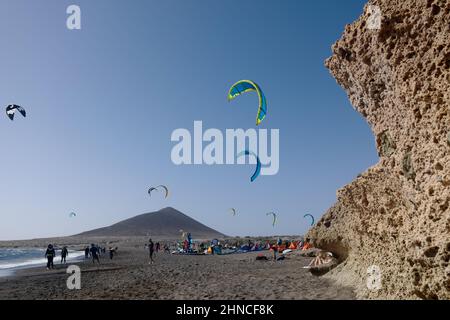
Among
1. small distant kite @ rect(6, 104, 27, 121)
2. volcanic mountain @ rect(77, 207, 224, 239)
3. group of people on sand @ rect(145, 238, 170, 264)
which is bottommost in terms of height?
volcanic mountain @ rect(77, 207, 224, 239)

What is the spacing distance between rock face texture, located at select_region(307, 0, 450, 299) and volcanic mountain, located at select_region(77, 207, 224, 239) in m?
96.3

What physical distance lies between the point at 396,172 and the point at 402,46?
191 centimetres

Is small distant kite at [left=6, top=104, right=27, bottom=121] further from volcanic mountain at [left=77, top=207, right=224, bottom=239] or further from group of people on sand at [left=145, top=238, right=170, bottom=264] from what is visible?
volcanic mountain at [left=77, top=207, right=224, bottom=239]

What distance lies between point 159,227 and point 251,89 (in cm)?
10297

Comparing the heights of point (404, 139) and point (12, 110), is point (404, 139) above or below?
below

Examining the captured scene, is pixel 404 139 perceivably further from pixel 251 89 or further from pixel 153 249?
pixel 153 249

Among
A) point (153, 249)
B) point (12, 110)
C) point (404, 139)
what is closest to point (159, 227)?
point (153, 249)

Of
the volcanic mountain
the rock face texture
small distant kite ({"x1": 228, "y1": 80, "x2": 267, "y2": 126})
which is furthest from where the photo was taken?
the volcanic mountain

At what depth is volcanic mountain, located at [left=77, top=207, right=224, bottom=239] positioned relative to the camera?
107m

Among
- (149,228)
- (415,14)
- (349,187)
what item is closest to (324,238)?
(349,187)

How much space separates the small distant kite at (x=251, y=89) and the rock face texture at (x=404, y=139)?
933 cm

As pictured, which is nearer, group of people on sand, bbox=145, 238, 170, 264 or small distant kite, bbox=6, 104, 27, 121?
small distant kite, bbox=6, 104, 27, 121

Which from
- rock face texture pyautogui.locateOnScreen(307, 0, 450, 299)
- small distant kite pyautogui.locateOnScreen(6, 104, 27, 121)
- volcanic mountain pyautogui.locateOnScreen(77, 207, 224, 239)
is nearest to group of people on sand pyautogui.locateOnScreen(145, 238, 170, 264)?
small distant kite pyautogui.locateOnScreen(6, 104, 27, 121)

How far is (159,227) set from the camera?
114062 mm
